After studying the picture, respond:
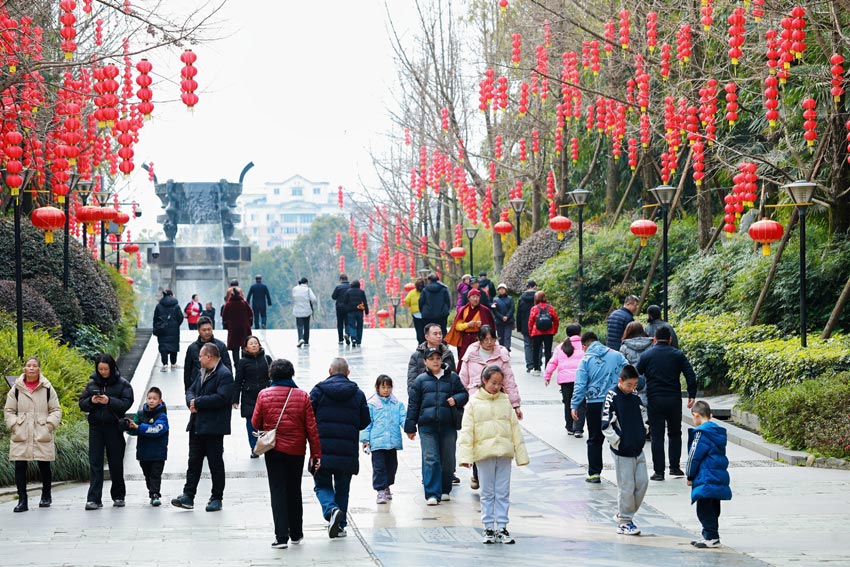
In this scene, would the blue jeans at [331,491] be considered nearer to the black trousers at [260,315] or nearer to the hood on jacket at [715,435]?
the hood on jacket at [715,435]

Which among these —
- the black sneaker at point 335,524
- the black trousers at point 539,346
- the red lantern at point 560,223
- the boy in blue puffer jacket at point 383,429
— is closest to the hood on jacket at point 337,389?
the black sneaker at point 335,524

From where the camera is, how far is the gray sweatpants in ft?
36.1

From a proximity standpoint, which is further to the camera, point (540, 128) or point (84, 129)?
point (540, 128)

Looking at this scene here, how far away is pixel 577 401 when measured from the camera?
44.2 feet

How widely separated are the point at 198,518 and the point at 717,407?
29.3ft

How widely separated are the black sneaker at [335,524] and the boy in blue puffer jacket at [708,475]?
2909 millimetres

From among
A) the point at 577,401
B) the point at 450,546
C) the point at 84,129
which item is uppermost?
the point at 84,129

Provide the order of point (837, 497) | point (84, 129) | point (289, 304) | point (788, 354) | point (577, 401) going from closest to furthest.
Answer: point (837, 497), point (577, 401), point (788, 354), point (84, 129), point (289, 304)

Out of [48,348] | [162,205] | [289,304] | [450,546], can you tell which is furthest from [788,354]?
[289,304]

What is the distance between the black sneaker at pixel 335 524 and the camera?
35.4 ft

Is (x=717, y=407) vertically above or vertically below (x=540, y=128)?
below

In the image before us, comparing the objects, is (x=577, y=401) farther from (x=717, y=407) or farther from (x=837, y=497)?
(x=717, y=407)

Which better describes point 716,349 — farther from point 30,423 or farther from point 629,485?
point 30,423

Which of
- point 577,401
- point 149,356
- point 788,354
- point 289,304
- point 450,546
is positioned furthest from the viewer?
point 289,304
